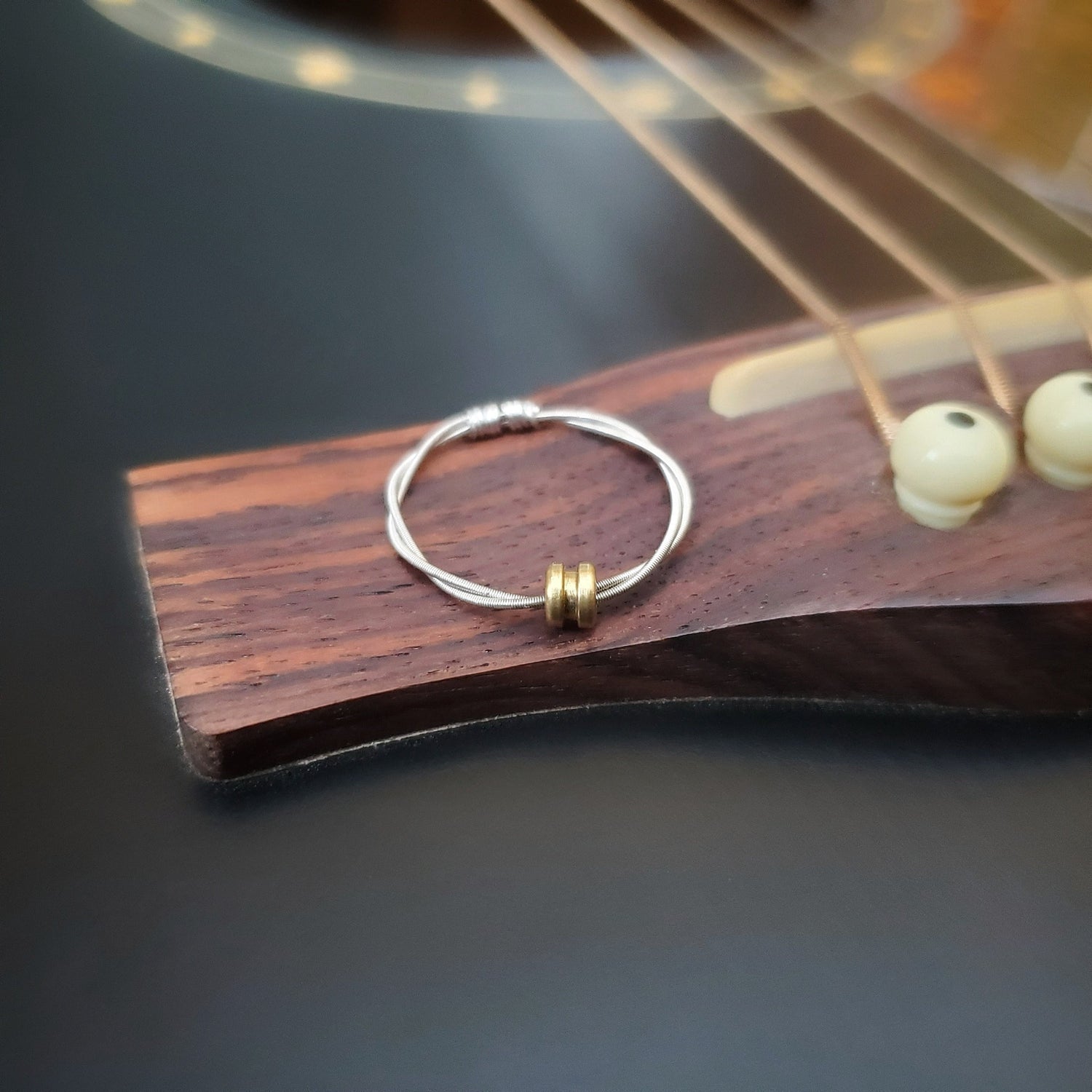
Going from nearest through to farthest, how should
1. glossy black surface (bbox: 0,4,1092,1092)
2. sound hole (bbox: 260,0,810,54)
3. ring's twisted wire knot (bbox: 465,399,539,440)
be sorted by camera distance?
glossy black surface (bbox: 0,4,1092,1092)
ring's twisted wire knot (bbox: 465,399,539,440)
sound hole (bbox: 260,0,810,54)

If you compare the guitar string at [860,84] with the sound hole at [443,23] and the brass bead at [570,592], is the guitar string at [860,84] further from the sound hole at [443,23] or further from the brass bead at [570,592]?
the brass bead at [570,592]

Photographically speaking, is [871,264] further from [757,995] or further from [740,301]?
[757,995]

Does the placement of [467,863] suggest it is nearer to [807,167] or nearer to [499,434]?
[499,434]

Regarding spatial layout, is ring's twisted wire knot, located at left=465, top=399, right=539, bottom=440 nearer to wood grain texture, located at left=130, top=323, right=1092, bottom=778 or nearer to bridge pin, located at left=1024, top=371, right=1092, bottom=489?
wood grain texture, located at left=130, top=323, right=1092, bottom=778

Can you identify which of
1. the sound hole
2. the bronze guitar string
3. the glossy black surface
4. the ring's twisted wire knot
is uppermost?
the sound hole

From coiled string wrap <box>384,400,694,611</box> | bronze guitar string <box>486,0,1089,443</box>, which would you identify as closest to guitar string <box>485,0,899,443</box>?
bronze guitar string <box>486,0,1089,443</box>

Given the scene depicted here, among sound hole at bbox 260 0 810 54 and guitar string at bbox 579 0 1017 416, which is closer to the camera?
guitar string at bbox 579 0 1017 416

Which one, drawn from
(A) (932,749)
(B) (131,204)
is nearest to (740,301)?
(A) (932,749)

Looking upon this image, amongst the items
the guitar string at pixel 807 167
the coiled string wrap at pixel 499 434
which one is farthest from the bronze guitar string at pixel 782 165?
the coiled string wrap at pixel 499 434
